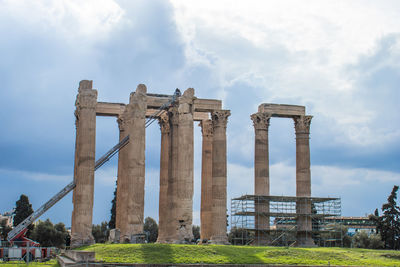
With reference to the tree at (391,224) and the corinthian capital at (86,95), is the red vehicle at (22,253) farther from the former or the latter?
the tree at (391,224)

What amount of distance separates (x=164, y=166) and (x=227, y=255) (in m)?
19.0

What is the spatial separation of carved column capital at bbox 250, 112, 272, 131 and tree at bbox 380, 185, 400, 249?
25518 mm

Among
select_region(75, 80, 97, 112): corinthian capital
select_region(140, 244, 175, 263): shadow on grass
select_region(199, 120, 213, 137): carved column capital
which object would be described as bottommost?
select_region(140, 244, 175, 263): shadow on grass

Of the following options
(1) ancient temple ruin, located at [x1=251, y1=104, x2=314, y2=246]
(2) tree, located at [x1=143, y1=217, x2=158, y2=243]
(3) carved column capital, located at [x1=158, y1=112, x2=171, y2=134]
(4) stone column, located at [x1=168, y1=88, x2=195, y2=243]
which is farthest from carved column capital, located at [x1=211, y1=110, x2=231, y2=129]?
(2) tree, located at [x1=143, y1=217, x2=158, y2=243]

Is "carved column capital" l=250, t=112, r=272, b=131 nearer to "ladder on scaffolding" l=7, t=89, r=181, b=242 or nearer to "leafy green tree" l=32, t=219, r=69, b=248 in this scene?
"ladder on scaffolding" l=7, t=89, r=181, b=242

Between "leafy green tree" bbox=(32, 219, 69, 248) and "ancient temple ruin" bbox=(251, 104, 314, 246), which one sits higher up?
"ancient temple ruin" bbox=(251, 104, 314, 246)

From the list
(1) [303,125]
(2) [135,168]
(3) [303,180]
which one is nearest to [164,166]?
(2) [135,168]

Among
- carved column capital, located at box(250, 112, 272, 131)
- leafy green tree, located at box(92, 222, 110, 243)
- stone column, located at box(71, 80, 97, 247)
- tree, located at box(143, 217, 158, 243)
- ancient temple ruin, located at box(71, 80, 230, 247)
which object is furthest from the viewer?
tree, located at box(143, 217, 158, 243)

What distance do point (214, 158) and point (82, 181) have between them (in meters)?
14.3

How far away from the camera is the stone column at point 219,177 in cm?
5606

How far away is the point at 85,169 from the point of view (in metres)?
50.1

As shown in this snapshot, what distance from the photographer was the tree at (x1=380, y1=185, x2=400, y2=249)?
73.5 meters

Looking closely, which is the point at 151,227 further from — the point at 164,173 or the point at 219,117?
the point at 219,117

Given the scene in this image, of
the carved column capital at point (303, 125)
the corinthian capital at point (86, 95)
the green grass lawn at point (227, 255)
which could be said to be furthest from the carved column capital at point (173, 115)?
the green grass lawn at point (227, 255)
